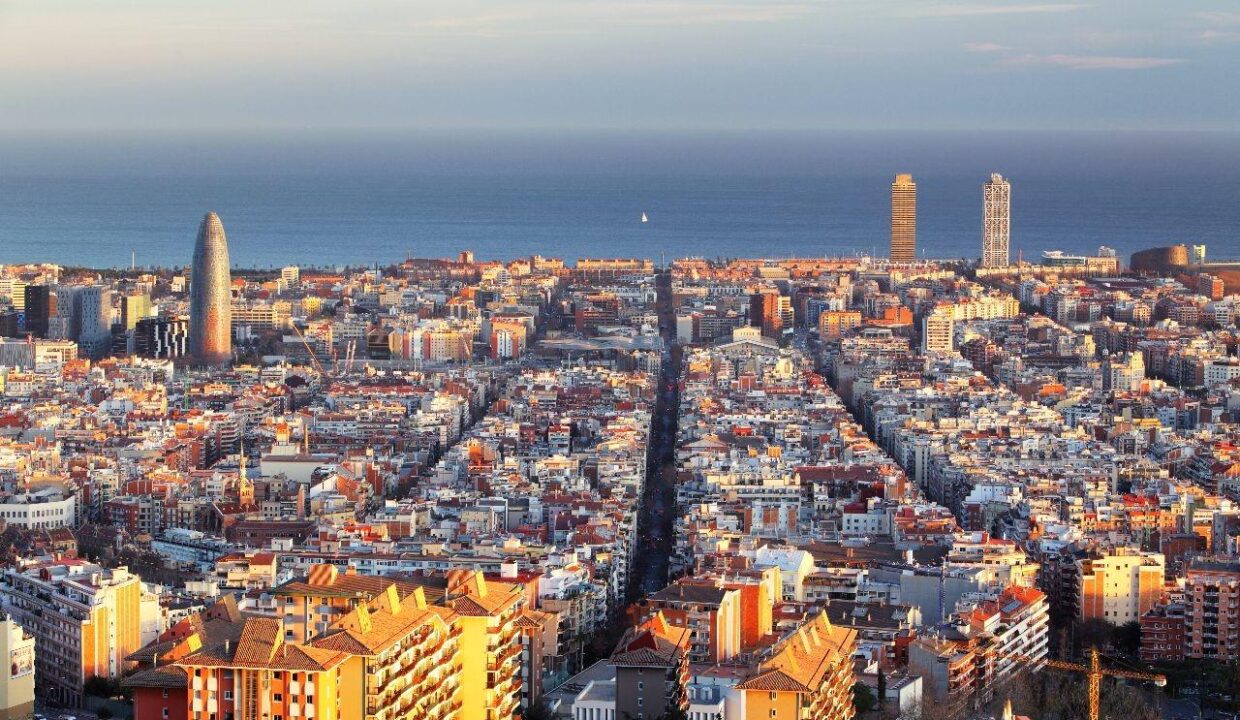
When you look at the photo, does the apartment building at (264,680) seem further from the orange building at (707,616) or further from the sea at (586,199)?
the sea at (586,199)

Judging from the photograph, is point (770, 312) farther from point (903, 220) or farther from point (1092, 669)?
point (1092, 669)

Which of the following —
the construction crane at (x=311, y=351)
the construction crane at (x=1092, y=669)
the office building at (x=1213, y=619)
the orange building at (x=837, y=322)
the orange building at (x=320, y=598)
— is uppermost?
the orange building at (x=837, y=322)

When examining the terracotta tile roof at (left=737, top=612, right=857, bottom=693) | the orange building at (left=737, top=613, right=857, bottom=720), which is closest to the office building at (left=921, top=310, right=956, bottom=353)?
the terracotta tile roof at (left=737, top=612, right=857, bottom=693)

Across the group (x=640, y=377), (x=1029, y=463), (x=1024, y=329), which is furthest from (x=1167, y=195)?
(x=1029, y=463)

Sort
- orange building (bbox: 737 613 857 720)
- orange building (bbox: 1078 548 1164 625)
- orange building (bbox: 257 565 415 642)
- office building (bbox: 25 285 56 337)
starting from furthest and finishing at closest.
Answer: office building (bbox: 25 285 56 337), orange building (bbox: 1078 548 1164 625), orange building (bbox: 257 565 415 642), orange building (bbox: 737 613 857 720)

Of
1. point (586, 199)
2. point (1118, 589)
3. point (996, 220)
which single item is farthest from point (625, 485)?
point (586, 199)

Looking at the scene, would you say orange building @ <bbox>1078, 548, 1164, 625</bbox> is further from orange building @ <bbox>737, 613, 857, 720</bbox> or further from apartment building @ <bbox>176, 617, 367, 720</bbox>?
apartment building @ <bbox>176, 617, 367, 720</bbox>

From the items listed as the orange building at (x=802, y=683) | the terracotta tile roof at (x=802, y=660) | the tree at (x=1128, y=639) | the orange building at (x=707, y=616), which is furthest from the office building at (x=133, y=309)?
the orange building at (x=802, y=683)
